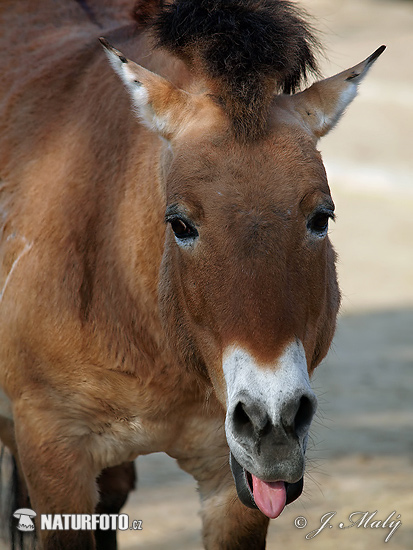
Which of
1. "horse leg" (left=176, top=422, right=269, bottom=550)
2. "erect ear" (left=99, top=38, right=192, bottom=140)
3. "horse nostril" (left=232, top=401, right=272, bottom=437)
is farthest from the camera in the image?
"horse leg" (left=176, top=422, right=269, bottom=550)

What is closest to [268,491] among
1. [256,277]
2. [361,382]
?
[256,277]

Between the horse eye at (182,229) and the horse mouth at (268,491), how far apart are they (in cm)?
76

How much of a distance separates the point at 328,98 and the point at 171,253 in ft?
2.79

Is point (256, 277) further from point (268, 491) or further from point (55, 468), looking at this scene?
point (55, 468)

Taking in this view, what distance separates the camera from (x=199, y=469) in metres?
3.82

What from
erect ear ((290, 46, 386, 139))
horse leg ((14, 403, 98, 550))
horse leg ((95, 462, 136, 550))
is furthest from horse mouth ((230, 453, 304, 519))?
horse leg ((95, 462, 136, 550))

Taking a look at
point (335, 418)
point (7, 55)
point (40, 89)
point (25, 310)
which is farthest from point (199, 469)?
point (335, 418)

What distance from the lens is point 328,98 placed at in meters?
3.21

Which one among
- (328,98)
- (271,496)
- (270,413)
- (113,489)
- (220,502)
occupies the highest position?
(328,98)

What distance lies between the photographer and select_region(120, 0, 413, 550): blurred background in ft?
17.5

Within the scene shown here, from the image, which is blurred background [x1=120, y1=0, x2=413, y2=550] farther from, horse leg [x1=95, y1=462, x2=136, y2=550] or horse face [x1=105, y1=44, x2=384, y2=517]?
horse face [x1=105, y1=44, x2=384, y2=517]

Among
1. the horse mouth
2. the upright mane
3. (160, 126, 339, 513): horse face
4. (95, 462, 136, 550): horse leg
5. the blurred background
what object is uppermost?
the upright mane

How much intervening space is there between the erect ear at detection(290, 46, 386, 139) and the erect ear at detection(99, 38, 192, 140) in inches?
17.1

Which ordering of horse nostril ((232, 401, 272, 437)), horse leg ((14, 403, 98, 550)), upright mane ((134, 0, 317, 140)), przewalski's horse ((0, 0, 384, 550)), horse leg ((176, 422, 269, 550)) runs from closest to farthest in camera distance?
horse nostril ((232, 401, 272, 437)), przewalski's horse ((0, 0, 384, 550)), upright mane ((134, 0, 317, 140)), horse leg ((14, 403, 98, 550)), horse leg ((176, 422, 269, 550))
